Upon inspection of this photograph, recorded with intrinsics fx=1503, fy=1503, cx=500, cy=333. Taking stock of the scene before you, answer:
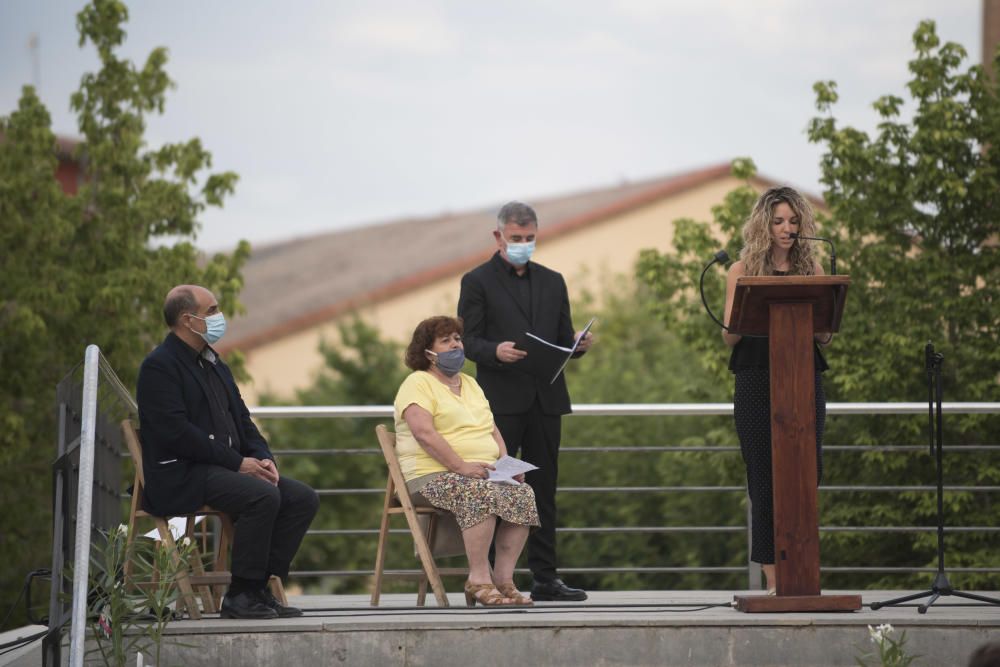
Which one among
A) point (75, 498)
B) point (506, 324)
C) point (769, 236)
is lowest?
point (75, 498)

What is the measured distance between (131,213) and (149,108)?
3.91ft

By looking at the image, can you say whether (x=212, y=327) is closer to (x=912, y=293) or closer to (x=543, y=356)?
(x=543, y=356)

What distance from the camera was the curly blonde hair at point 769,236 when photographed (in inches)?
239

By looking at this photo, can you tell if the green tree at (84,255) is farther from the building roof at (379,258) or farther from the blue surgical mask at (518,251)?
the building roof at (379,258)

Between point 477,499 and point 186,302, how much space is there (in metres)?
1.49

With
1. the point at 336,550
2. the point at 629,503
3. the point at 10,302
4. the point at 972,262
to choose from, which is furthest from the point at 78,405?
the point at 336,550

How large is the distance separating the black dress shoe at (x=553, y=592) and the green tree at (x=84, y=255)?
6.85 metres

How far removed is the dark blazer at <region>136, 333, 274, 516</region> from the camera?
614 cm

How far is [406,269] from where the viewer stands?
1686 inches

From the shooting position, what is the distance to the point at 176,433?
6113 mm

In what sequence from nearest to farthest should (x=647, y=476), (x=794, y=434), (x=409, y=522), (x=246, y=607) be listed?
(x=794, y=434), (x=246, y=607), (x=409, y=522), (x=647, y=476)

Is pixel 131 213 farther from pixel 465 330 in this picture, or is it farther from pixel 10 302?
pixel 465 330

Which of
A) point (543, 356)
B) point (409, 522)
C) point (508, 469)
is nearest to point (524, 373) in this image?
point (543, 356)

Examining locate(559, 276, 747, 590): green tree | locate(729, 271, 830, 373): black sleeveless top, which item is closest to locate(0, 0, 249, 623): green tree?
locate(559, 276, 747, 590): green tree
